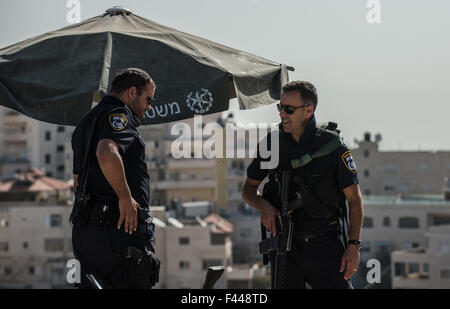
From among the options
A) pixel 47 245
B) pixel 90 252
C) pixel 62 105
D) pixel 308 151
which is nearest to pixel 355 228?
pixel 308 151

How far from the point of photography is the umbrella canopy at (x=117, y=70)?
6.79m

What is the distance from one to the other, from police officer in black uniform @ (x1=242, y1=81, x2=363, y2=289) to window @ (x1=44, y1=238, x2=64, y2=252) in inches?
2363

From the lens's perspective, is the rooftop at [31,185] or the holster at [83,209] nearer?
the holster at [83,209]

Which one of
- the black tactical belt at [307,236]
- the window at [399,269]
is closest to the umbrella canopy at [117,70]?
the black tactical belt at [307,236]

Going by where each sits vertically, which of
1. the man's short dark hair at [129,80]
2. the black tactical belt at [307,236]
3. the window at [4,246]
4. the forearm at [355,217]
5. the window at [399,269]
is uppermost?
the man's short dark hair at [129,80]

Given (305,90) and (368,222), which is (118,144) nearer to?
(305,90)

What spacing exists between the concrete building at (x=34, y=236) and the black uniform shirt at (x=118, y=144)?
192ft

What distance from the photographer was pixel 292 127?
630 centimetres

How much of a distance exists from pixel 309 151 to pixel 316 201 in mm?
339

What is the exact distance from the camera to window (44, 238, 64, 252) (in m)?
64.9

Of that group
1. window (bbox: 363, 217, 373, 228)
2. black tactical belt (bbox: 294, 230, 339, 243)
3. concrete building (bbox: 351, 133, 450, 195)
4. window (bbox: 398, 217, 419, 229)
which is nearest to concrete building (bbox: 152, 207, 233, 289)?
window (bbox: 363, 217, 373, 228)

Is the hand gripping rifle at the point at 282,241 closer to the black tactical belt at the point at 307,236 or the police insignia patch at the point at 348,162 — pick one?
the black tactical belt at the point at 307,236
